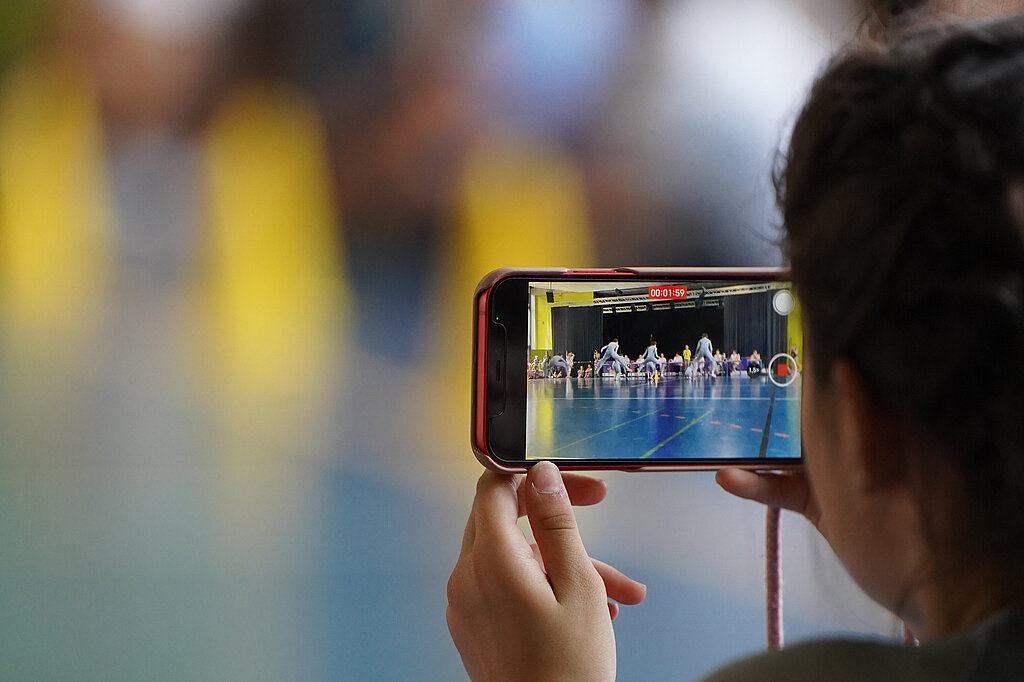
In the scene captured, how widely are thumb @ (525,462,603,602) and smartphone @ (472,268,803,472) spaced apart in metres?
0.07

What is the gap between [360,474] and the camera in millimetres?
637

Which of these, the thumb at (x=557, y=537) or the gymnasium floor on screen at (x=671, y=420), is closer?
the thumb at (x=557, y=537)

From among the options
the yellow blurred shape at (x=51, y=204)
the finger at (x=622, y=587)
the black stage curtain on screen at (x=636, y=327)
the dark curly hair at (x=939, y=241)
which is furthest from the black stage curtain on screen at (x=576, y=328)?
the yellow blurred shape at (x=51, y=204)

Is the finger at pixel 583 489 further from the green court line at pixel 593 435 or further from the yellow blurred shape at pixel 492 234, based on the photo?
the yellow blurred shape at pixel 492 234

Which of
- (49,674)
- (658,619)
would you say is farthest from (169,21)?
(658,619)

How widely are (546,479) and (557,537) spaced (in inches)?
1.1

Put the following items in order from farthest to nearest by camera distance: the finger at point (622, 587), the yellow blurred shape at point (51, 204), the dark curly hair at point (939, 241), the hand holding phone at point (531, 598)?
the yellow blurred shape at point (51, 204) → the finger at point (622, 587) → the hand holding phone at point (531, 598) → the dark curly hair at point (939, 241)

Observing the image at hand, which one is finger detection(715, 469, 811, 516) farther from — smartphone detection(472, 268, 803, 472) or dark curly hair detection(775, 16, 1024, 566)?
dark curly hair detection(775, 16, 1024, 566)

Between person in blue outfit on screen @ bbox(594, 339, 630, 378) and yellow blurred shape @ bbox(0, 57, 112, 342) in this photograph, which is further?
yellow blurred shape @ bbox(0, 57, 112, 342)

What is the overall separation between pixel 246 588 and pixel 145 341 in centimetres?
23

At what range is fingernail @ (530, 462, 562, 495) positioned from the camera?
301 millimetres

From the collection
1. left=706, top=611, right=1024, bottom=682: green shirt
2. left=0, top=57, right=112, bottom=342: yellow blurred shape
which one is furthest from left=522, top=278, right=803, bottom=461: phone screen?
left=0, top=57, right=112, bottom=342: yellow blurred shape

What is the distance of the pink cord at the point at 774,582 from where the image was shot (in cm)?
38

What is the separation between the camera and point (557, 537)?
0.93 feet
